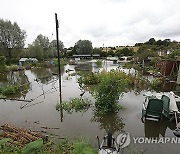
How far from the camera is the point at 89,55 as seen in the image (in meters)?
82.5

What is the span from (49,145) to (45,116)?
3.21 m

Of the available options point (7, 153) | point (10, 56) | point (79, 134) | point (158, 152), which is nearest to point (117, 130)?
point (79, 134)

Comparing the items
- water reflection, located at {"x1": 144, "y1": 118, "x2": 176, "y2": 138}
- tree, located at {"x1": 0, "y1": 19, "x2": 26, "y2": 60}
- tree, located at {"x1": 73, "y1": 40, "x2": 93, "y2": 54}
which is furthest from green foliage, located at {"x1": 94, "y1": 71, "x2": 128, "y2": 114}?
tree, located at {"x1": 73, "y1": 40, "x2": 93, "y2": 54}

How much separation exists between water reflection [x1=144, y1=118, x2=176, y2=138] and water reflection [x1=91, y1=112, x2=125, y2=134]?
38.0 inches

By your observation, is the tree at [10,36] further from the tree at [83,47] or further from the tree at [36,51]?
the tree at [83,47]

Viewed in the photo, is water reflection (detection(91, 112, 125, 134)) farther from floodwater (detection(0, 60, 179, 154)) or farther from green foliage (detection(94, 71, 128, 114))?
green foliage (detection(94, 71, 128, 114))

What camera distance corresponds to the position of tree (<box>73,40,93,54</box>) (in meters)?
83.1

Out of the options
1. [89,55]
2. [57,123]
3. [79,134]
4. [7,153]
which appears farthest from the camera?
[89,55]

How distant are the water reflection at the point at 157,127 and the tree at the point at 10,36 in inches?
1886

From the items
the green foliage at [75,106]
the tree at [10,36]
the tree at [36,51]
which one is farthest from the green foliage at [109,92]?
the tree at [36,51]

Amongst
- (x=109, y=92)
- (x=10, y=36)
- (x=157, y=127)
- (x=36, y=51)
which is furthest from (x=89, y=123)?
(x=36, y=51)

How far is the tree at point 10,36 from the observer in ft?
158

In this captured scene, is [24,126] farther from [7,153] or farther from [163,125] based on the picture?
[163,125]

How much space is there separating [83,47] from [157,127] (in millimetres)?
77527
